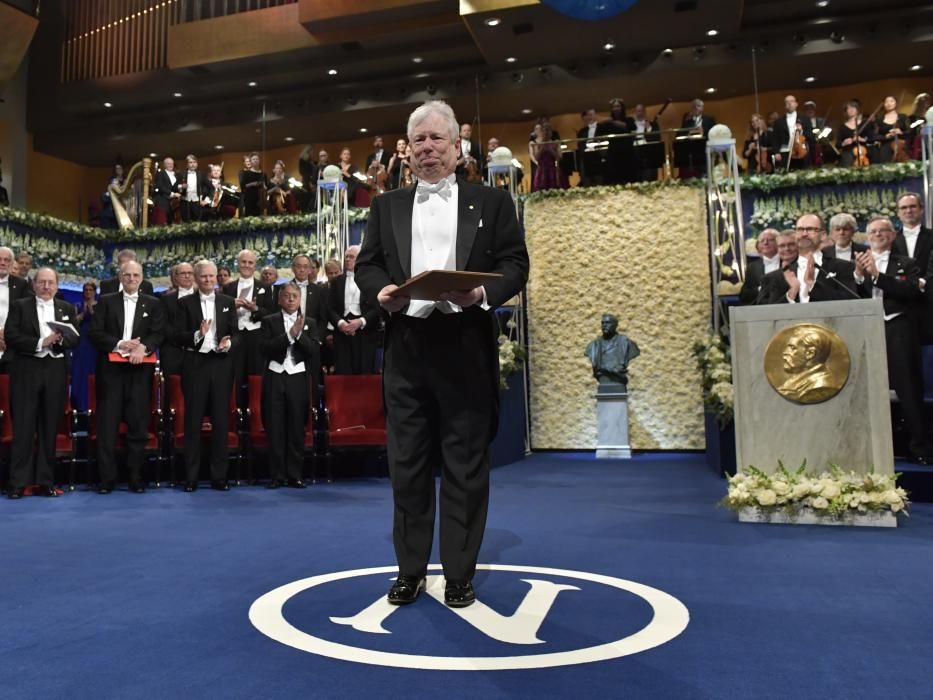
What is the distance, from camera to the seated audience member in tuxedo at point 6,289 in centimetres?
575

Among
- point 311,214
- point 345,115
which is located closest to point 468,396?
point 311,214

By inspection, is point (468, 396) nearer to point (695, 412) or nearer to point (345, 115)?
point (695, 412)

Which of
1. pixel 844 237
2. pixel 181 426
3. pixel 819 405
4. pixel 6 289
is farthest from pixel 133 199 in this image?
pixel 819 405

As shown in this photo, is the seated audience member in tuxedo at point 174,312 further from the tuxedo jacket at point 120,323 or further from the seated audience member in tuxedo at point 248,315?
the seated audience member in tuxedo at point 248,315

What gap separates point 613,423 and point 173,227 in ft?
27.6

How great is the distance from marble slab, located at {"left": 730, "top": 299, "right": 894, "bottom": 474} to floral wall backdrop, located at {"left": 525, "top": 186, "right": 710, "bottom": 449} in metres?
5.44

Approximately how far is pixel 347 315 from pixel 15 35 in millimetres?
10488

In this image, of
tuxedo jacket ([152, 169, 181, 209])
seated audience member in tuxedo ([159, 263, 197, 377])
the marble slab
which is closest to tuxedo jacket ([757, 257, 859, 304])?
the marble slab

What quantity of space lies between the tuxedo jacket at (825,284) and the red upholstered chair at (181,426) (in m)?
4.09

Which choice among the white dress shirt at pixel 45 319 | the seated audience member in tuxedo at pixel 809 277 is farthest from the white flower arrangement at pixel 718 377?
the white dress shirt at pixel 45 319

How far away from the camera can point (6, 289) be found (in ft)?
19.4

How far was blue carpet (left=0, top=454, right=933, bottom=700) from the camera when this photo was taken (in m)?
1.63

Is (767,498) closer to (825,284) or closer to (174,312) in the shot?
(825,284)

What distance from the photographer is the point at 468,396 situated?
2451mm
